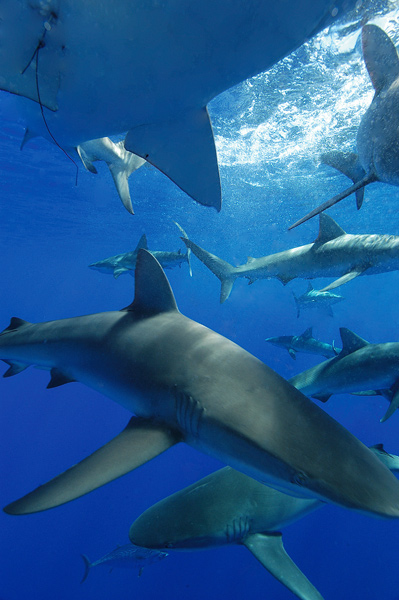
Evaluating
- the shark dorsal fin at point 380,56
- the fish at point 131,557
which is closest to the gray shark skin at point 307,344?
the fish at point 131,557

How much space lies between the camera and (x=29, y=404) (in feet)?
55.3

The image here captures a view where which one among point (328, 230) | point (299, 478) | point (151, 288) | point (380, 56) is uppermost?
point (380, 56)

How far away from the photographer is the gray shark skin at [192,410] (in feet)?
6.14

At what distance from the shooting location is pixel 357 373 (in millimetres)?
5578

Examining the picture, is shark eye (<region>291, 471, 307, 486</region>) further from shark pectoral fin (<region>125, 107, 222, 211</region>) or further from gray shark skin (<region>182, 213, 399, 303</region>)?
gray shark skin (<region>182, 213, 399, 303</region>)

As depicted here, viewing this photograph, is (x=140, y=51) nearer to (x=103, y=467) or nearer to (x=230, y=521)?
(x=103, y=467)

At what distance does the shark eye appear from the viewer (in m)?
1.82

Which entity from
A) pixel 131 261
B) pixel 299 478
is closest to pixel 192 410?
pixel 299 478

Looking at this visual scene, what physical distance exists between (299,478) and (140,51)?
352 cm

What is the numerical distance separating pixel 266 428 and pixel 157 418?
3.07 feet

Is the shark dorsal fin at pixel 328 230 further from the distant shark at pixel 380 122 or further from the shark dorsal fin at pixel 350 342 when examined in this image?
the distant shark at pixel 380 122

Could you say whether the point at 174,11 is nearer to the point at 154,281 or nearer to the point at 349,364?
the point at 154,281

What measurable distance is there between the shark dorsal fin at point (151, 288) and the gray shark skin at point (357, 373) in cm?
365

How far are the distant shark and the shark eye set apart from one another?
6.35ft
